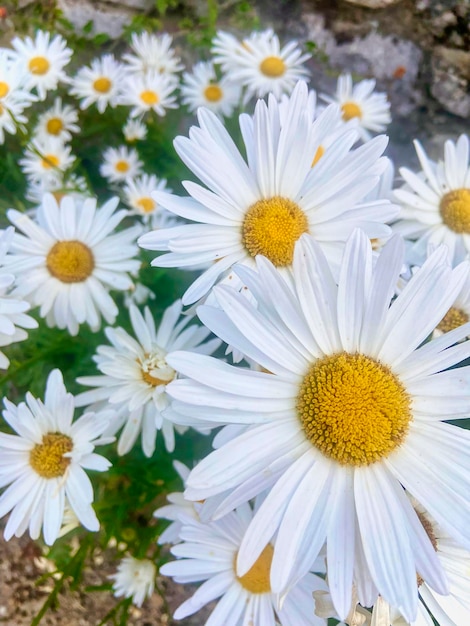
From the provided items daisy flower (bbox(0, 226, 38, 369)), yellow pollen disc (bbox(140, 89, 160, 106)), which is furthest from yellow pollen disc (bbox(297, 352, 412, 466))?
yellow pollen disc (bbox(140, 89, 160, 106))

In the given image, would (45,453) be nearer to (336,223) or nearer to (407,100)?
(336,223)

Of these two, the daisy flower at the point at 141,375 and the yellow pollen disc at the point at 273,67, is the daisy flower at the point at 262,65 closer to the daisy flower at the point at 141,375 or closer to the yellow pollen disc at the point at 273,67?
the yellow pollen disc at the point at 273,67

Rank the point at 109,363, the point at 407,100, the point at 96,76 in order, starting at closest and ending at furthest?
1. the point at 109,363
2. the point at 96,76
3. the point at 407,100

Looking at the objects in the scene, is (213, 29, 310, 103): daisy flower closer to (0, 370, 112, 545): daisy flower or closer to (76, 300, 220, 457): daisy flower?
(76, 300, 220, 457): daisy flower

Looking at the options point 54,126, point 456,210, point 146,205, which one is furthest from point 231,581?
point 54,126

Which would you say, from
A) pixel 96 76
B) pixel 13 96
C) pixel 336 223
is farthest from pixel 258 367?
pixel 96 76

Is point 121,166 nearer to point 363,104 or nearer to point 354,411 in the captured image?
point 363,104

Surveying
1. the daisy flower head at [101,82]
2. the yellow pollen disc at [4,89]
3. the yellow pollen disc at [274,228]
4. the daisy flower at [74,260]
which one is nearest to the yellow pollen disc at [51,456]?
the daisy flower at [74,260]

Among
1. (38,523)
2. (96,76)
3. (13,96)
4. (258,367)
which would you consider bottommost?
(38,523)
